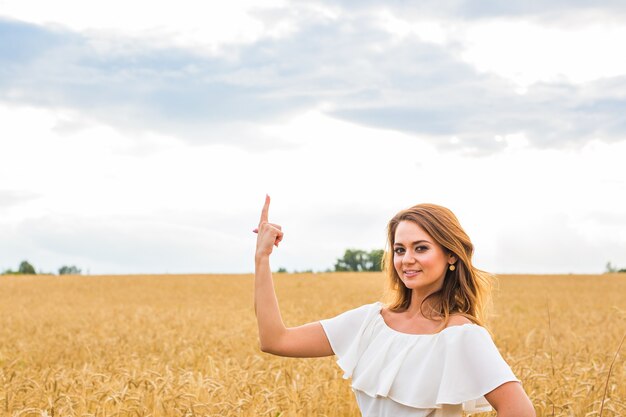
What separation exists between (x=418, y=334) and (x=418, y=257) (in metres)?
0.34

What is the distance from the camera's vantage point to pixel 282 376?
20.1 ft

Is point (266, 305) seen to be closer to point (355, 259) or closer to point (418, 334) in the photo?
point (418, 334)

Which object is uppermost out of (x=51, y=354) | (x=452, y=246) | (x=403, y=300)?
(x=452, y=246)

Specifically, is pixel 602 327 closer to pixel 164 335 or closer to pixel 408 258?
pixel 164 335

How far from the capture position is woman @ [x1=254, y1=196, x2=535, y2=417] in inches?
110

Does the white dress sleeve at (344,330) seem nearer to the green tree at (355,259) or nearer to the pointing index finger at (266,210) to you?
the pointing index finger at (266,210)

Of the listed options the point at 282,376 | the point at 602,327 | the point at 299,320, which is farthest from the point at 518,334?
the point at 282,376

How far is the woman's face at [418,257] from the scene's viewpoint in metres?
3.04

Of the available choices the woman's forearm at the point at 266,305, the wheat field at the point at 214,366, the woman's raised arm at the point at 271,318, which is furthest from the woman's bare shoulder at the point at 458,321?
the wheat field at the point at 214,366

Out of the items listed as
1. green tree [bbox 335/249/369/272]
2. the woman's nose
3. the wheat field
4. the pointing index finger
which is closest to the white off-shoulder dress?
the woman's nose

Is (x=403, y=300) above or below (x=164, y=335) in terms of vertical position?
above

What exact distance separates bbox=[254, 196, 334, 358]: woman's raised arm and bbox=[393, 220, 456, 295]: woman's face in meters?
0.54

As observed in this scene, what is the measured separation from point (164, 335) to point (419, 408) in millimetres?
9011

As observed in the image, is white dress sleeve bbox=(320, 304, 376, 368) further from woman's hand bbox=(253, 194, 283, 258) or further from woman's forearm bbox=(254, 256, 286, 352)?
woman's hand bbox=(253, 194, 283, 258)
